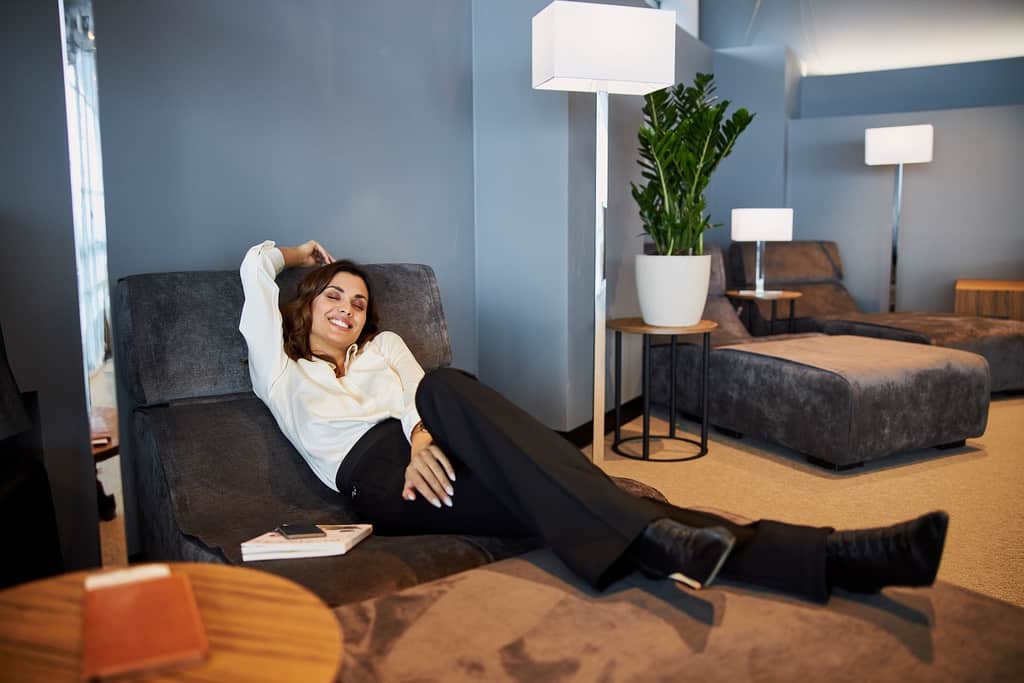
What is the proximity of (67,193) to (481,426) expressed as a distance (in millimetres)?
1355

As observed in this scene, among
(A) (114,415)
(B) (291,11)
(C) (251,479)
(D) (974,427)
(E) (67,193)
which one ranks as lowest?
(D) (974,427)

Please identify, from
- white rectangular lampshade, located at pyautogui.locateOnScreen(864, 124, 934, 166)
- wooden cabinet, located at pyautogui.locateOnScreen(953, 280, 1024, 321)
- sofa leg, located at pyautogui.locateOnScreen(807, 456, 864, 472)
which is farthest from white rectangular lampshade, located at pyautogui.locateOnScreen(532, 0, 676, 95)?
wooden cabinet, located at pyautogui.locateOnScreen(953, 280, 1024, 321)

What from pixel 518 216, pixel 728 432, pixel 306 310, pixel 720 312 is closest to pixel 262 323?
pixel 306 310

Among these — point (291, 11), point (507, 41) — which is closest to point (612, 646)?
point (291, 11)

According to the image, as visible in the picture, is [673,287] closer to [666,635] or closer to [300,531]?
[300,531]

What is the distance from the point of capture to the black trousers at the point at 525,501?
4.53ft

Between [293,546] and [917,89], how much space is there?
5.79m

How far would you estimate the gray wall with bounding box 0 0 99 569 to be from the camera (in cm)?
208

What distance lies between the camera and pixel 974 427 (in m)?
3.44

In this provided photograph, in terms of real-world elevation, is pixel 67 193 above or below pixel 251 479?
above

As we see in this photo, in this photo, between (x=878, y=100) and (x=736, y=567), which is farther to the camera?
(x=878, y=100)

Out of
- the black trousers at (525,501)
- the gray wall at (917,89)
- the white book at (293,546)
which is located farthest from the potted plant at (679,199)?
the gray wall at (917,89)

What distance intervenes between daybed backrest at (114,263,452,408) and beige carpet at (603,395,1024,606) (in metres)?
1.56

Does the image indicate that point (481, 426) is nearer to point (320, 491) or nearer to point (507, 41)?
point (320, 491)
